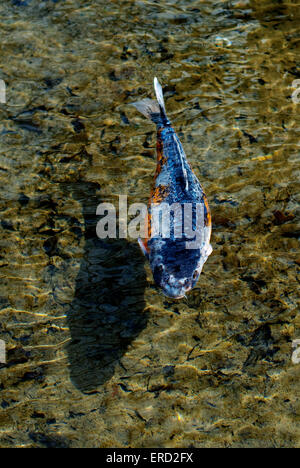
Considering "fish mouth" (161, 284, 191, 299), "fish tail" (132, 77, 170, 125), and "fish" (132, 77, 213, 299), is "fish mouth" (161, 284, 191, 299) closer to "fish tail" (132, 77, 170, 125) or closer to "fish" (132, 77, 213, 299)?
"fish" (132, 77, 213, 299)

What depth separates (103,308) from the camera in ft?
14.6

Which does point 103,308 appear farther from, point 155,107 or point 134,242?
point 155,107

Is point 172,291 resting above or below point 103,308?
above

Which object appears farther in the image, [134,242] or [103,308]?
[134,242]

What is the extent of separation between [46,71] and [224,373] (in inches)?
203

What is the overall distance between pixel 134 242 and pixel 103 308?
34.9 inches

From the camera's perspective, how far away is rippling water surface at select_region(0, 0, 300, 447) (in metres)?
4.00

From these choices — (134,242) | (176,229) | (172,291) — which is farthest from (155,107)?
(172,291)

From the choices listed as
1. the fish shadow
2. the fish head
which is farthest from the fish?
the fish shadow

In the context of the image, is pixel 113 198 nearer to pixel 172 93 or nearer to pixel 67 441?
pixel 172 93

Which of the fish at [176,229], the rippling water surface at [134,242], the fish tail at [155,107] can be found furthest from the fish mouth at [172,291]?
the fish tail at [155,107]

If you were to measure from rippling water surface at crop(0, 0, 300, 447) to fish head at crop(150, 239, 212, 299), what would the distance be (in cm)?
84

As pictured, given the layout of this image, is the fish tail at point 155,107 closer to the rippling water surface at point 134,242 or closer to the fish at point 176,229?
the rippling water surface at point 134,242
